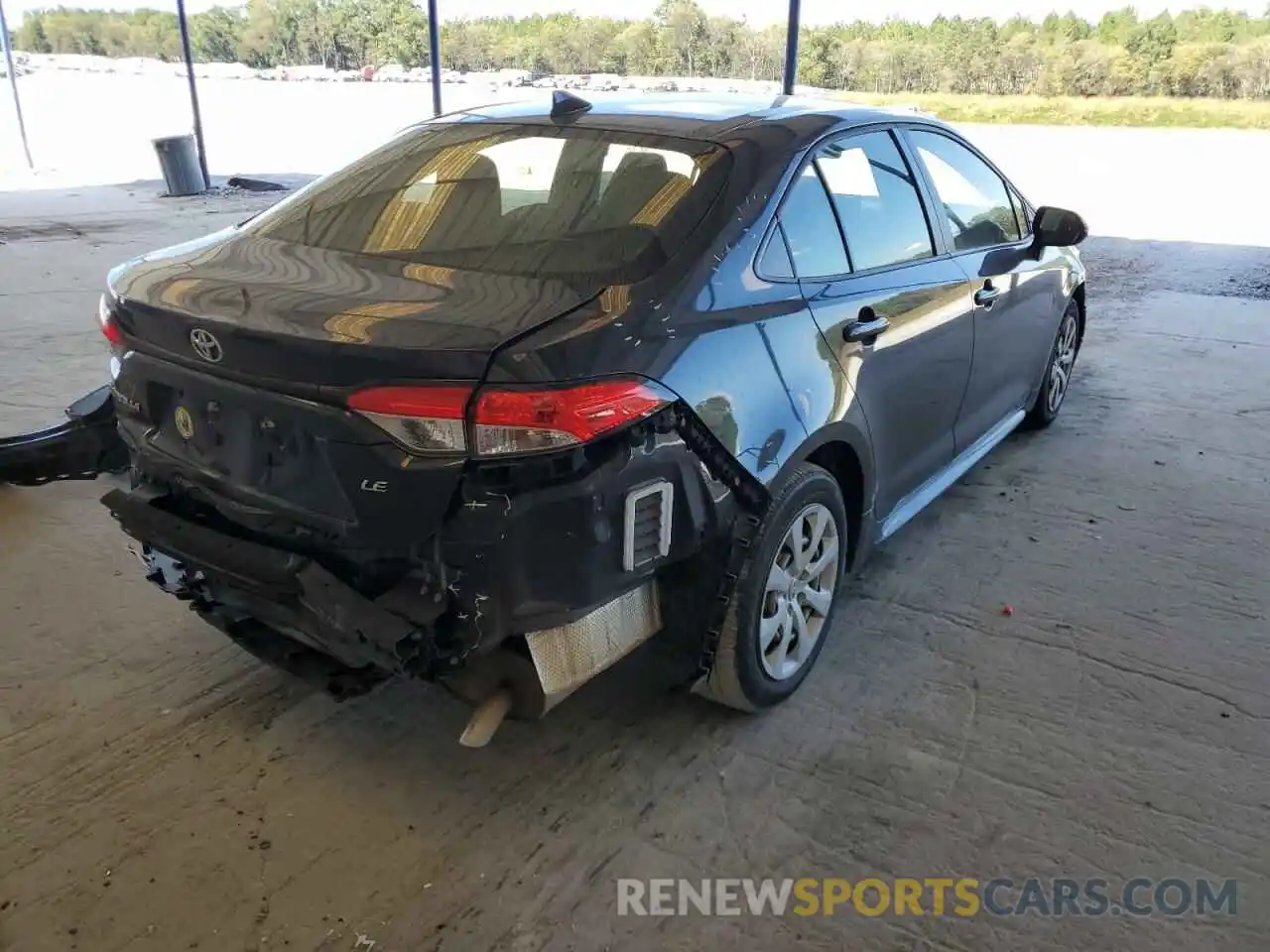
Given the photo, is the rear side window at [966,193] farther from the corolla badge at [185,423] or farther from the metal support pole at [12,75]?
the metal support pole at [12,75]

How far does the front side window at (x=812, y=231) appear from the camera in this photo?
2.50m

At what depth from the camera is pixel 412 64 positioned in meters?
34.4

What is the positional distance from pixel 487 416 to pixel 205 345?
749mm

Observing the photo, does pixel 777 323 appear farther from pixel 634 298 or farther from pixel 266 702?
pixel 266 702

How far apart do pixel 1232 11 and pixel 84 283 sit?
125 feet

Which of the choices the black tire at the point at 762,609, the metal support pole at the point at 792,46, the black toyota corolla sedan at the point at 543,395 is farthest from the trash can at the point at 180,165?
the black tire at the point at 762,609

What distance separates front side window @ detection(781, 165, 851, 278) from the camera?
2497mm

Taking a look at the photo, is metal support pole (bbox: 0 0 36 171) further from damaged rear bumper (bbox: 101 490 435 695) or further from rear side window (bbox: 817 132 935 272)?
rear side window (bbox: 817 132 935 272)

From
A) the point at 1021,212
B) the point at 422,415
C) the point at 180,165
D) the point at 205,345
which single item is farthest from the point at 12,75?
the point at 422,415

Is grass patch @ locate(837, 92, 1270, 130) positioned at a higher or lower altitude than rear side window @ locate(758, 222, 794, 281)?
lower

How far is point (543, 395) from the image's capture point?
1.83 m

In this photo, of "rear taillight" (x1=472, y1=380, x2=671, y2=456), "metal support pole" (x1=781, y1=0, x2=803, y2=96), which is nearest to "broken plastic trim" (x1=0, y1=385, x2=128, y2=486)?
"rear taillight" (x1=472, y1=380, x2=671, y2=456)

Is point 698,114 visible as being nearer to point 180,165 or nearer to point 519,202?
point 519,202

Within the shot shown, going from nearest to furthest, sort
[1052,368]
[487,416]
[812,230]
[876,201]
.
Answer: [487,416]
[812,230]
[876,201]
[1052,368]
